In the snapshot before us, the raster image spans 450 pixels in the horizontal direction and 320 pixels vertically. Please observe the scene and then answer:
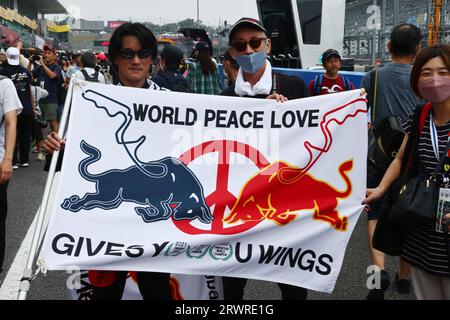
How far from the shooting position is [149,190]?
309 centimetres

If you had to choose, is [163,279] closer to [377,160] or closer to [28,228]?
[377,160]

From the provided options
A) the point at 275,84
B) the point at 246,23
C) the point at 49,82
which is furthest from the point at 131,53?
the point at 49,82

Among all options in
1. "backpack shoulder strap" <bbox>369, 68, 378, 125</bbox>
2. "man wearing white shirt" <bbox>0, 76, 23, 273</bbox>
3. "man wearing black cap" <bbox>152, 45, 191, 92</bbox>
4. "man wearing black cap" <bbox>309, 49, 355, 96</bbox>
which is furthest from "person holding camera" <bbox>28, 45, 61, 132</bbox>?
"backpack shoulder strap" <bbox>369, 68, 378, 125</bbox>

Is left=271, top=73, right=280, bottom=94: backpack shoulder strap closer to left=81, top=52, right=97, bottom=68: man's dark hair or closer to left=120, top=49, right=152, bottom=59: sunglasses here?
left=120, top=49, right=152, bottom=59: sunglasses

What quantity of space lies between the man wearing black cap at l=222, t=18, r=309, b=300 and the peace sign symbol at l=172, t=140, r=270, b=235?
361 millimetres

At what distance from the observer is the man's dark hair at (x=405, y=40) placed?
178 inches

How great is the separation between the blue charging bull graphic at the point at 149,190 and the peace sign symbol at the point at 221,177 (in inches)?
1.5

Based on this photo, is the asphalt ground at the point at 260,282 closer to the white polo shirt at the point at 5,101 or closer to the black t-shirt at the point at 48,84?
the white polo shirt at the point at 5,101

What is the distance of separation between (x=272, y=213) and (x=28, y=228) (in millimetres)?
3661

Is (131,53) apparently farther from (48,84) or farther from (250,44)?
(48,84)

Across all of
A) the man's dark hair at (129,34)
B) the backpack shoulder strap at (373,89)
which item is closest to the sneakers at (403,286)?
the backpack shoulder strap at (373,89)

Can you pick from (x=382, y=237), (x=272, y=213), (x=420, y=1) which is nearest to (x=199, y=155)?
(x=272, y=213)

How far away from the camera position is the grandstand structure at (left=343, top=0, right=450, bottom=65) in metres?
15.1

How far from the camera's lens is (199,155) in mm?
3172
